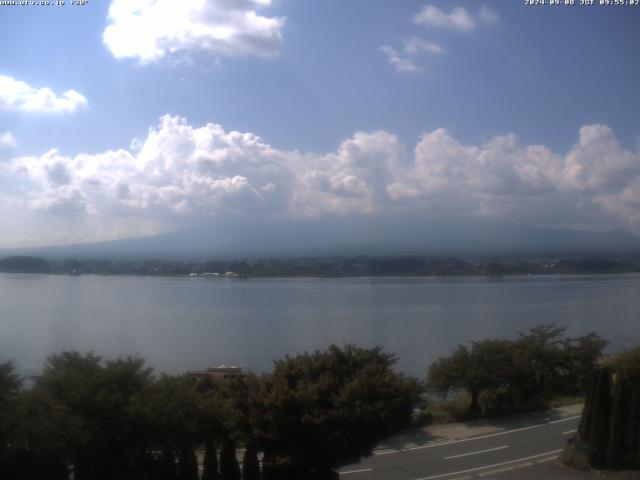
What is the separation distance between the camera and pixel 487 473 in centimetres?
1010

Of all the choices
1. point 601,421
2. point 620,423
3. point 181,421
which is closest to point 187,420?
point 181,421

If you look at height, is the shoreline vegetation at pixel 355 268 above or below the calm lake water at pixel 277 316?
above

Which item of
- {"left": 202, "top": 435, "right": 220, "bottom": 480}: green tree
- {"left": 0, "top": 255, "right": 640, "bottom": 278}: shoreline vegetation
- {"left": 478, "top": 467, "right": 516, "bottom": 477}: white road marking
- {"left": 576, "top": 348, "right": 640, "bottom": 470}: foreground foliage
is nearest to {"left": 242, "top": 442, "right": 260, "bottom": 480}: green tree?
{"left": 202, "top": 435, "right": 220, "bottom": 480}: green tree

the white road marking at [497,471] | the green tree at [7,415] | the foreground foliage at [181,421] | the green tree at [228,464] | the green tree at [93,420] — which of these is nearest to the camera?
the green tree at [7,415]

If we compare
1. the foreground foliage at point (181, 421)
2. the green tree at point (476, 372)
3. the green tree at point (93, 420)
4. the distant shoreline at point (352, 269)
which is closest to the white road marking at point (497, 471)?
the foreground foliage at point (181, 421)

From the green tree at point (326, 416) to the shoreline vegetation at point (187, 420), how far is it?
0.01m

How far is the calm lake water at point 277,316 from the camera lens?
88.8 feet

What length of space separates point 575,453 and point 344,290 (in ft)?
164

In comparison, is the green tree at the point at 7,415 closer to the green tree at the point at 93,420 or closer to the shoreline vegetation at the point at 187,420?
the shoreline vegetation at the point at 187,420

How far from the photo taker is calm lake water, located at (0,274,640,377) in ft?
88.8

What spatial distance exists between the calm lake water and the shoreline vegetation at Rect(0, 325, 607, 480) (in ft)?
47.0

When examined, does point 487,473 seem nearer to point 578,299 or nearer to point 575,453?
point 575,453

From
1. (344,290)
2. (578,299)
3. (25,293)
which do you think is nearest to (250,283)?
(344,290)

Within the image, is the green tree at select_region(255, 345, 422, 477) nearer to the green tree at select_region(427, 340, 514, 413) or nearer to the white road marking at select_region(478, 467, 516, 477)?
the white road marking at select_region(478, 467, 516, 477)
